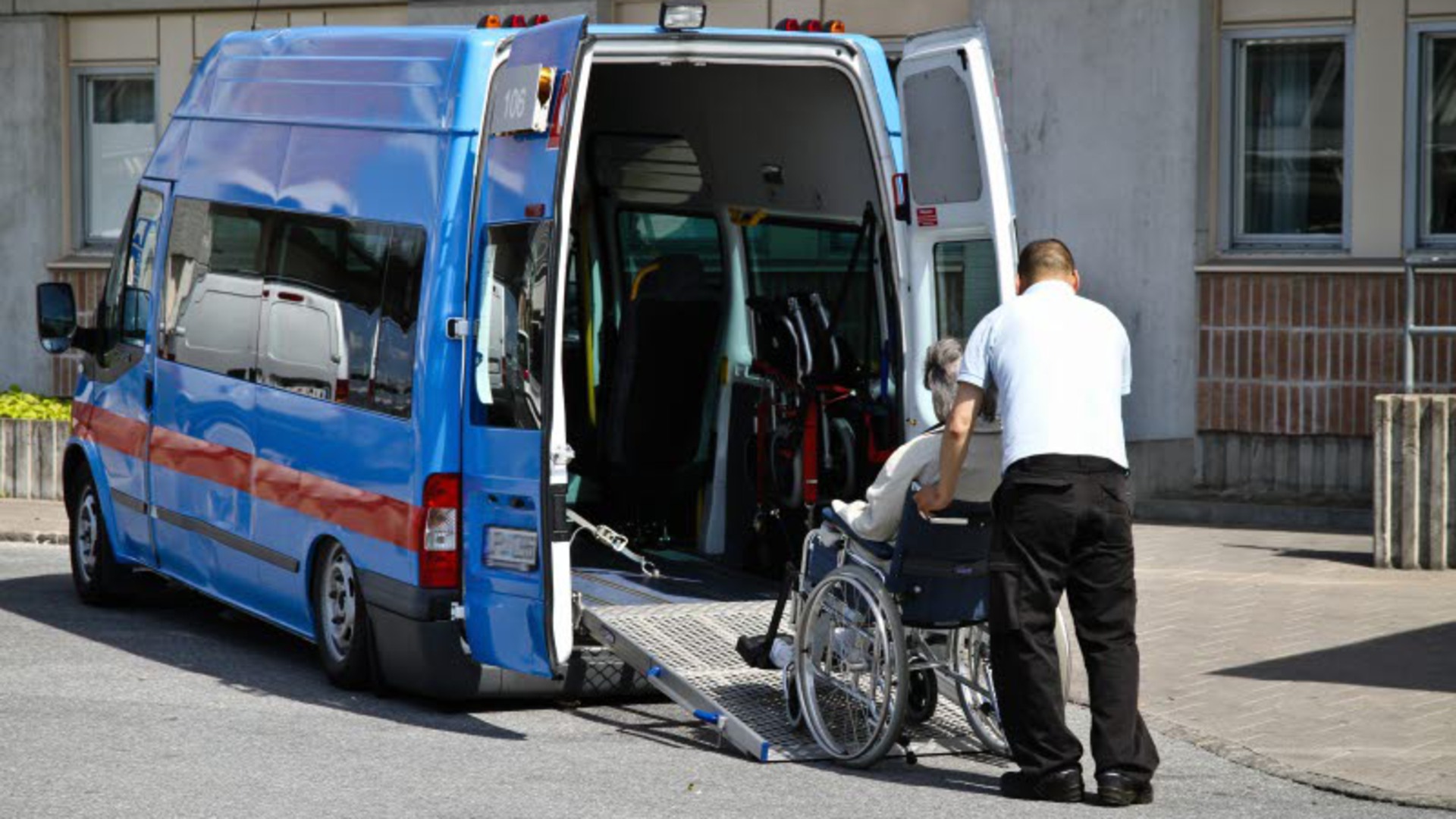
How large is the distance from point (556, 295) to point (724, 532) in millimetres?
3311

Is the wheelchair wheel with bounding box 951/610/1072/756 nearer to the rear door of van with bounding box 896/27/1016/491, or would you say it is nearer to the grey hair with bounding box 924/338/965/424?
the grey hair with bounding box 924/338/965/424

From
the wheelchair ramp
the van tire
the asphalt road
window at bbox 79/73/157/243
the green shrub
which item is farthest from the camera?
window at bbox 79/73/157/243

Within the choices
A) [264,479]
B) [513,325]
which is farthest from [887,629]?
[264,479]

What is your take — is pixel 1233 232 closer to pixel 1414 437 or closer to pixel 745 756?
pixel 1414 437

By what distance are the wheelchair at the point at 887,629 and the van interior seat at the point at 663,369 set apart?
3.18 m

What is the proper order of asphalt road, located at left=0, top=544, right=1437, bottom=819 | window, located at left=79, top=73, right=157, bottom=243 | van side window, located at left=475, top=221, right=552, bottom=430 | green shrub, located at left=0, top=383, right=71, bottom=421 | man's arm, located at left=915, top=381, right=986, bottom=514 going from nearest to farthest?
asphalt road, located at left=0, top=544, right=1437, bottom=819 → man's arm, located at left=915, top=381, right=986, bottom=514 → van side window, located at left=475, top=221, right=552, bottom=430 → green shrub, located at left=0, top=383, right=71, bottom=421 → window, located at left=79, top=73, right=157, bottom=243

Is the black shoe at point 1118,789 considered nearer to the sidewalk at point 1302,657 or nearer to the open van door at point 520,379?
the sidewalk at point 1302,657

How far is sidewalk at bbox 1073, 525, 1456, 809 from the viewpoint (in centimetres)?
861

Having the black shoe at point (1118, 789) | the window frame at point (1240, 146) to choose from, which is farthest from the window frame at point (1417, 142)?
the black shoe at point (1118, 789)

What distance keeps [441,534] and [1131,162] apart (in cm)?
800

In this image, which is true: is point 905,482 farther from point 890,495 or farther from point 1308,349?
point 1308,349

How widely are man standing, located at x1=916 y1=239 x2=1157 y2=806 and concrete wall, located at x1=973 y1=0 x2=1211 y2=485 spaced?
7.97 metres

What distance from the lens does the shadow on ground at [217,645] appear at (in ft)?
30.9

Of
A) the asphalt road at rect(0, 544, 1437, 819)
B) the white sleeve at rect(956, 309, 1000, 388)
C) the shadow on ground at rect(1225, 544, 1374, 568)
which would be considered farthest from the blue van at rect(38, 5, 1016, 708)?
the shadow on ground at rect(1225, 544, 1374, 568)
